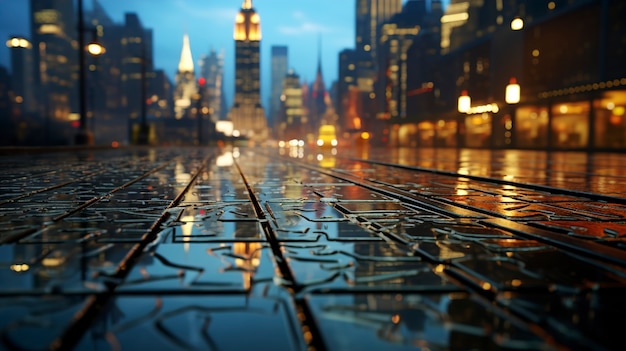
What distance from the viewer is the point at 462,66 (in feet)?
196

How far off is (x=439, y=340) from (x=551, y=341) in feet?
1.37

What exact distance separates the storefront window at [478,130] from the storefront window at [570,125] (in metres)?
9.89

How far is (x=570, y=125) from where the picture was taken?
3647cm

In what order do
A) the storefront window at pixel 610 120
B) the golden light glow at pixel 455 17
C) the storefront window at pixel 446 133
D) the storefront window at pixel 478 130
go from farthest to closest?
the golden light glow at pixel 455 17, the storefront window at pixel 446 133, the storefront window at pixel 478 130, the storefront window at pixel 610 120

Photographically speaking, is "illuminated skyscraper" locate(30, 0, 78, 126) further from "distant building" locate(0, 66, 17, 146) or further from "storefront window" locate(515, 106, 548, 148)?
"storefront window" locate(515, 106, 548, 148)

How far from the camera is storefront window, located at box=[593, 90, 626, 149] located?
31953mm

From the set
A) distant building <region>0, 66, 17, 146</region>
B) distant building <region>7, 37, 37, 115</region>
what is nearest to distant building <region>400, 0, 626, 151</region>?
distant building <region>0, 66, 17, 146</region>

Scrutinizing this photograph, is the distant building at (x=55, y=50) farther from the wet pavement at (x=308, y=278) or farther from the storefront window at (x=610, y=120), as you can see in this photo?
the wet pavement at (x=308, y=278)

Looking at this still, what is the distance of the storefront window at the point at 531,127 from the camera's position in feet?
130

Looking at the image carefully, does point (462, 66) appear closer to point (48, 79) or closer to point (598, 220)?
point (598, 220)

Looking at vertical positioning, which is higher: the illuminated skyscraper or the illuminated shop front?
the illuminated skyscraper

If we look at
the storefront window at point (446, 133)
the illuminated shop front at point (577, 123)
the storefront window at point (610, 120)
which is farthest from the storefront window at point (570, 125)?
the storefront window at point (446, 133)

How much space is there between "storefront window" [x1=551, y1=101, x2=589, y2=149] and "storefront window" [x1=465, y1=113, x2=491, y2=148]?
9.89 metres

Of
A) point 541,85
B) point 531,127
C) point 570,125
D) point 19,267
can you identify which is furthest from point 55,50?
point 19,267
